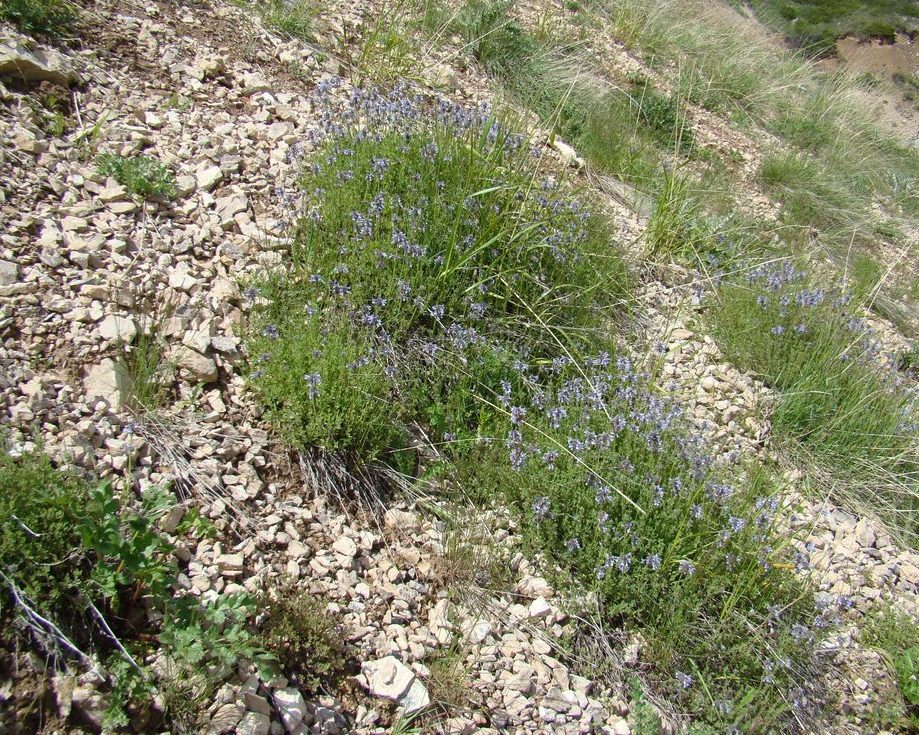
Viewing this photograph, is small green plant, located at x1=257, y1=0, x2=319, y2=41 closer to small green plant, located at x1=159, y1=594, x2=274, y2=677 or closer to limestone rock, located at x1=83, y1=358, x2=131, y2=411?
limestone rock, located at x1=83, y1=358, x2=131, y2=411

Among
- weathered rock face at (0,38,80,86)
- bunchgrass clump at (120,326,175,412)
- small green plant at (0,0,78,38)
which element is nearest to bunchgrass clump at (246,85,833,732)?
bunchgrass clump at (120,326,175,412)

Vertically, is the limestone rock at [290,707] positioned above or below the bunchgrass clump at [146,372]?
below

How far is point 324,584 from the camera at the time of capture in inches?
108

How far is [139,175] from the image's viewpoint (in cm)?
360

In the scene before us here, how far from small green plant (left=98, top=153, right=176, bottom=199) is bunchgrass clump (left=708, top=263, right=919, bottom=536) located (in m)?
3.49

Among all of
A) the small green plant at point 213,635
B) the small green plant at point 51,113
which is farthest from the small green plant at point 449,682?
the small green plant at point 51,113

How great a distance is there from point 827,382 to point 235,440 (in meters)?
3.45

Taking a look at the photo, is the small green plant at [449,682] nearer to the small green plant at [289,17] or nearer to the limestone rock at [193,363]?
the limestone rock at [193,363]

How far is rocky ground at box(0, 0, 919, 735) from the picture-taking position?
2.59 m

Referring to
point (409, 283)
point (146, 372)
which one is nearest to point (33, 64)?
point (146, 372)

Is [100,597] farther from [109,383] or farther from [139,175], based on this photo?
[139,175]

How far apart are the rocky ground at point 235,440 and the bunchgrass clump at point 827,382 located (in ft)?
0.79

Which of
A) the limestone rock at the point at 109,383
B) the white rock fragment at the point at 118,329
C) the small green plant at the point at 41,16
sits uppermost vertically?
the small green plant at the point at 41,16

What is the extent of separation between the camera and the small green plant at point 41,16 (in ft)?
12.9
